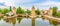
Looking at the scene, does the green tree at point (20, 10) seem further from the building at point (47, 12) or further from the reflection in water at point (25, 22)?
the building at point (47, 12)

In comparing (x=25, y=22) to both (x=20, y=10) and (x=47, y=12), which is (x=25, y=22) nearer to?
(x=20, y=10)

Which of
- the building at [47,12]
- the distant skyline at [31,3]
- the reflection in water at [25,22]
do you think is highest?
the distant skyline at [31,3]

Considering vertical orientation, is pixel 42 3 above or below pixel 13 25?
above

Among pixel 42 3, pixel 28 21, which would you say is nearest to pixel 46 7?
pixel 42 3

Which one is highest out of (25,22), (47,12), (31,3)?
(31,3)

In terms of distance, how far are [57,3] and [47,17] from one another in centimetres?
24

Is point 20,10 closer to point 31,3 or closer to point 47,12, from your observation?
point 31,3

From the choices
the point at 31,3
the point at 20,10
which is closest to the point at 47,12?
the point at 31,3

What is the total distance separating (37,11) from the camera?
1595 mm

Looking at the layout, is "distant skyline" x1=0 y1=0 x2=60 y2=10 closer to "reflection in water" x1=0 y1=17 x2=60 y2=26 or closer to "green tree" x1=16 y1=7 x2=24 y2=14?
"green tree" x1=16 y1=7 x2=24 y2=14

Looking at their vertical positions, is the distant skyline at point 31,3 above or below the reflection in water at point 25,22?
above

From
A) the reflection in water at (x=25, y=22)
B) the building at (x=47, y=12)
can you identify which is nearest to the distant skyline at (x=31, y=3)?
the building at (x=47, y=12)

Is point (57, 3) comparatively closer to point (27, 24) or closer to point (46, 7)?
point (46, 7)

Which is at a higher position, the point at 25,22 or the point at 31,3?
the point at 31,3
